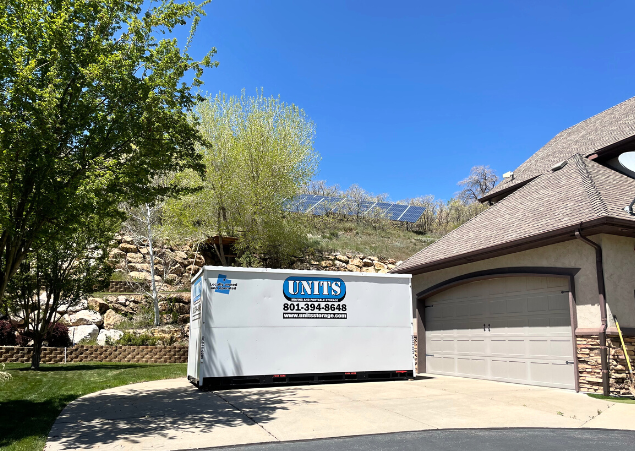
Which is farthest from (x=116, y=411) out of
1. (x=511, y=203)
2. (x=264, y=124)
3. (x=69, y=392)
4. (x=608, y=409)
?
(x=264, y=124)

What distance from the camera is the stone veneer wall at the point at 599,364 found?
10211 mm

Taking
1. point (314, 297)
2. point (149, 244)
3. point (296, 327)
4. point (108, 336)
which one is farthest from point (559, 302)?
point (149, 244)

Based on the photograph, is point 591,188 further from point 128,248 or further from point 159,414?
point 128,248

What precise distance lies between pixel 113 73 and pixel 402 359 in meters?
10.2

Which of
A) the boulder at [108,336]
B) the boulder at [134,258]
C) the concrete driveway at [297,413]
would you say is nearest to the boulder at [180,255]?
the boulder at [134,258]

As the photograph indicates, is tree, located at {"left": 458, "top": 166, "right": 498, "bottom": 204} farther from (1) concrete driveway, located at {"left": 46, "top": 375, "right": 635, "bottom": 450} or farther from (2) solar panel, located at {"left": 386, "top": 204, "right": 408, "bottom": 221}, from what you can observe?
(1) concrete driveway, located at {"left": 46, "top": 375, "right": 635, "bottom": 450}

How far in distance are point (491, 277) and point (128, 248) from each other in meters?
22.2

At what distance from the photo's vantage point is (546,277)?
12.0m

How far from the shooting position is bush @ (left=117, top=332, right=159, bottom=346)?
20516mm

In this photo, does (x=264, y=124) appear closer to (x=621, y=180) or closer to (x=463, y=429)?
(x=621, y=180)

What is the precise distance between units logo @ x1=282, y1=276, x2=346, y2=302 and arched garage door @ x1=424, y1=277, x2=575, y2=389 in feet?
13.6

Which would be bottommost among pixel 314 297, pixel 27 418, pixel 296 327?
pixel 27 418

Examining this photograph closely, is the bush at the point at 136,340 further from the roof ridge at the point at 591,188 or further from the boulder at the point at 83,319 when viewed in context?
the roof ridge at the point at 591,188

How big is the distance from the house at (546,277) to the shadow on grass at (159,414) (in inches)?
236
